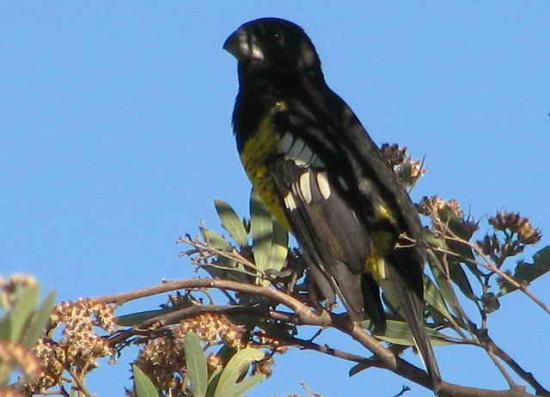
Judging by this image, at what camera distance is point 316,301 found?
3.02 metres

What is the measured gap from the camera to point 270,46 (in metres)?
4.64

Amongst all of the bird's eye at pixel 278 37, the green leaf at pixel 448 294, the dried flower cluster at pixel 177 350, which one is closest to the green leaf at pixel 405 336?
the green leaf at pixel 448 294

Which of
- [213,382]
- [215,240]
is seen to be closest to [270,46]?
[215,240]

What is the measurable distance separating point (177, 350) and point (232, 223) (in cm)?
89

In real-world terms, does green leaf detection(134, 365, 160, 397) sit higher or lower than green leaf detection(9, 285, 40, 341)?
higher

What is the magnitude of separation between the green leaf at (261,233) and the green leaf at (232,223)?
0.11 ft

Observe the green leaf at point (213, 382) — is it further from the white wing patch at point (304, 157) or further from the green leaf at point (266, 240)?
the white wing patch at point (304, 157)

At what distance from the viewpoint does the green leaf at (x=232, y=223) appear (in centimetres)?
303

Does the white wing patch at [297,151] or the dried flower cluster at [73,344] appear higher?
the white wing patch at [297,151]

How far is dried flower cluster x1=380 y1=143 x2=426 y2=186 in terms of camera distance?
10.1ft

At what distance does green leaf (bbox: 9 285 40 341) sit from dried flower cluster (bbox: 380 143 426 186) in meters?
2.30

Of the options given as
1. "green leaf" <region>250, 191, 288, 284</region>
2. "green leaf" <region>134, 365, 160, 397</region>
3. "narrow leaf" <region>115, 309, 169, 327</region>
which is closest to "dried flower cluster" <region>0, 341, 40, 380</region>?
"green leaf" <region>134, 365, 160, 397</region>

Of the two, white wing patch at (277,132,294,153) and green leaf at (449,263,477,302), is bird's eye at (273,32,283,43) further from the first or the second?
green leaf at (449,263,477,302)

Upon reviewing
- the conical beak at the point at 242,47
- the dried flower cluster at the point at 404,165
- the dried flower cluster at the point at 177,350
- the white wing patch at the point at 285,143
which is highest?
the conical beak at the point at 242,47
